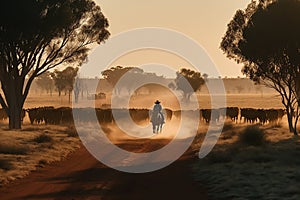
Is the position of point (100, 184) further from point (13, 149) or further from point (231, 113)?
point (231, 113)

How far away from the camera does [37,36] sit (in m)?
34.7

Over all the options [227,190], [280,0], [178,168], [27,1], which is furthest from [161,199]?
[280,0]

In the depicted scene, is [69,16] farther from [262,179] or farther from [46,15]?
[262,179]

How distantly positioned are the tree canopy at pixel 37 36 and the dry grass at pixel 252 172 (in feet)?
48.2

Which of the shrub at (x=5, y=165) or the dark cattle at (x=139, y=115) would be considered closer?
the shrub at (x=5, y=165)

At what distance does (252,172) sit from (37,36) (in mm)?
21376

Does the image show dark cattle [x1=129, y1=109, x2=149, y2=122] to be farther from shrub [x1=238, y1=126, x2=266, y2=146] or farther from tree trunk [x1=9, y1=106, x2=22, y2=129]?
shrub [x1=238, y1=126, x2=266, y2=146]

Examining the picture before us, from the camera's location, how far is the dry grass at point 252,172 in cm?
1402

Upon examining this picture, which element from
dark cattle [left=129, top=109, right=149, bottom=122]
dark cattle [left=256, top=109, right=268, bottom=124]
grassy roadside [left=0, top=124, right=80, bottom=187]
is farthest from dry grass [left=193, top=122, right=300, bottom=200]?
dark cattle [left=129, top=109, right=149, bottom=122]

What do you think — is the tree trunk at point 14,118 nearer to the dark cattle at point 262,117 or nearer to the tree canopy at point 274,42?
the tree canopy at point 274,42

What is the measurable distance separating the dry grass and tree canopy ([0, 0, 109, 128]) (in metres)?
14.7

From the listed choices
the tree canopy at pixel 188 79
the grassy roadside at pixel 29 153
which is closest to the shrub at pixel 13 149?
the grassy roadside at pixel 29 153

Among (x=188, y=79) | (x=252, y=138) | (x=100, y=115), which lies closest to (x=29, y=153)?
(x=252, y=138)

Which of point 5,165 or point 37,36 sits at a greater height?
point 37,36
